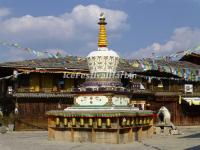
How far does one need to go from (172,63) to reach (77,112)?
29828 mm

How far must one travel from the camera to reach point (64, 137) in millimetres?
22703

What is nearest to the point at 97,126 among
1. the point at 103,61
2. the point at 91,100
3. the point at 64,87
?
the point at 91,100

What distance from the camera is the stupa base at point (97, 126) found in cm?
2108

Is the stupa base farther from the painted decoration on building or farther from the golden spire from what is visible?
the golden spire

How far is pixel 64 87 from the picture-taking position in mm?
40219

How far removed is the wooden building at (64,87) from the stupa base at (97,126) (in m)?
11.8

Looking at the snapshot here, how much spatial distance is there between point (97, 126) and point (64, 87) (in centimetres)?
1923

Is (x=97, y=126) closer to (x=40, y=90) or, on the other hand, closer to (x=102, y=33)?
(x=102, y=33)

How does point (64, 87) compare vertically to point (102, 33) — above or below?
below

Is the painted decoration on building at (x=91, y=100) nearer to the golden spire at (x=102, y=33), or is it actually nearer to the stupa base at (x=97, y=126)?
the stupa base at (x=97, y=126)

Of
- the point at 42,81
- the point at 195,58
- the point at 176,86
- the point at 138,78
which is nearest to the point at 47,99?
the point at 42,81

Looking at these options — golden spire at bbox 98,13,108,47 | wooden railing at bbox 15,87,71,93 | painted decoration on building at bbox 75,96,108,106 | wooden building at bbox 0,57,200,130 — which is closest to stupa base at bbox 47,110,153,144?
painted decoration on building at bbox 75,96,108,106

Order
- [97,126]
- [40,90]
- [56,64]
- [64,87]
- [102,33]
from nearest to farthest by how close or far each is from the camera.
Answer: [97,126], [102,33], [40,90], [56,64], [64,87]

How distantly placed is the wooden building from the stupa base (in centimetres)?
1181
